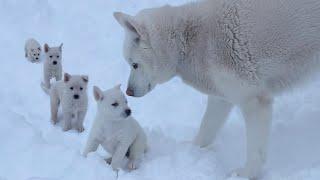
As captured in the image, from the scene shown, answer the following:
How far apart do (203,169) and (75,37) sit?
16.4 feet

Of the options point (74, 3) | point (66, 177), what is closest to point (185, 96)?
point (66, 177)

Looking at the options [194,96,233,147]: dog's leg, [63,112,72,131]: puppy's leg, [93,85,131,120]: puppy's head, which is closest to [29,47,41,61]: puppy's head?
[63,112,72,131]: puppy's leg

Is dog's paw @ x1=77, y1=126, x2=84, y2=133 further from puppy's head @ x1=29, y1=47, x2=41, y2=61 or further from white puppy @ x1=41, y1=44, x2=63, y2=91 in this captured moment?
puppy's head @ x1=29, y1=47, x2=41, y2=61

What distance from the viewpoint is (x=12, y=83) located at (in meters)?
7.97

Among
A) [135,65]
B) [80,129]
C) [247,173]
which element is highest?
[135,65]

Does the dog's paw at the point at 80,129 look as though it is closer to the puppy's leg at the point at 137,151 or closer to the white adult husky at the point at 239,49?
the puppy's leg at the point at 137,151

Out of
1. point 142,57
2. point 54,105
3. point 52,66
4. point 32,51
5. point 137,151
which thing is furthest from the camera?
point 32,51

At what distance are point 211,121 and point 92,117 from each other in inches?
70.6

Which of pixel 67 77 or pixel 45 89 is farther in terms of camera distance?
pixel 45 89

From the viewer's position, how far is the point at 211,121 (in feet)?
19.4

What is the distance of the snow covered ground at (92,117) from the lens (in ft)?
17.0

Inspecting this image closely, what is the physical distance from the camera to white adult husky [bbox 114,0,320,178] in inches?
196

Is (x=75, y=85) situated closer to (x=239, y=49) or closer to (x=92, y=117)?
(x=92, y=117)

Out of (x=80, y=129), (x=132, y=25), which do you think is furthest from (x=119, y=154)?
(x=80, y=129)
